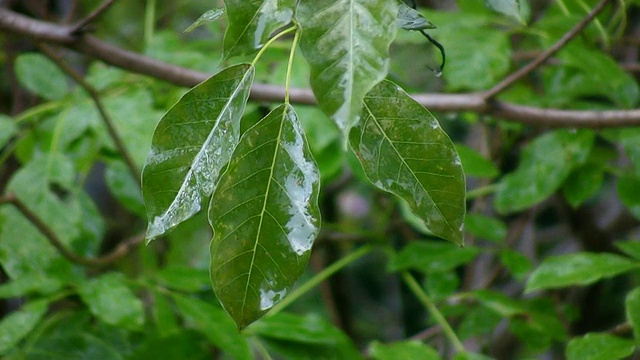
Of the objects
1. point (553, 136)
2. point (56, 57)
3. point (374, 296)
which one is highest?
point (56, 57)

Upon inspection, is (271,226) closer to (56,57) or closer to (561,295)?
(56,57)

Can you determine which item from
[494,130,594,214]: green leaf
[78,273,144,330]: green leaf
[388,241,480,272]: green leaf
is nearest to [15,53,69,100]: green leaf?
[78,273,144,330]: green leaf

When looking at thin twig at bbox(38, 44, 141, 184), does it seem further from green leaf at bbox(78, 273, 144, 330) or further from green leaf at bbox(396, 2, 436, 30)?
green leaf at bbox(396, 2, 436, 30)

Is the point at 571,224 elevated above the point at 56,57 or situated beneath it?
situated beneath

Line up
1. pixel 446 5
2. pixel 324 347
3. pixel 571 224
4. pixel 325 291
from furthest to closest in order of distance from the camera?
1. pixel 446 5
2. pixel 325 291
3. pixel 571 224
4. pixel 324 347

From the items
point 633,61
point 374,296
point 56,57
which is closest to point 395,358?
point 56,57

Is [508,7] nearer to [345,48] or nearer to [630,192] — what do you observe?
[345,48]
